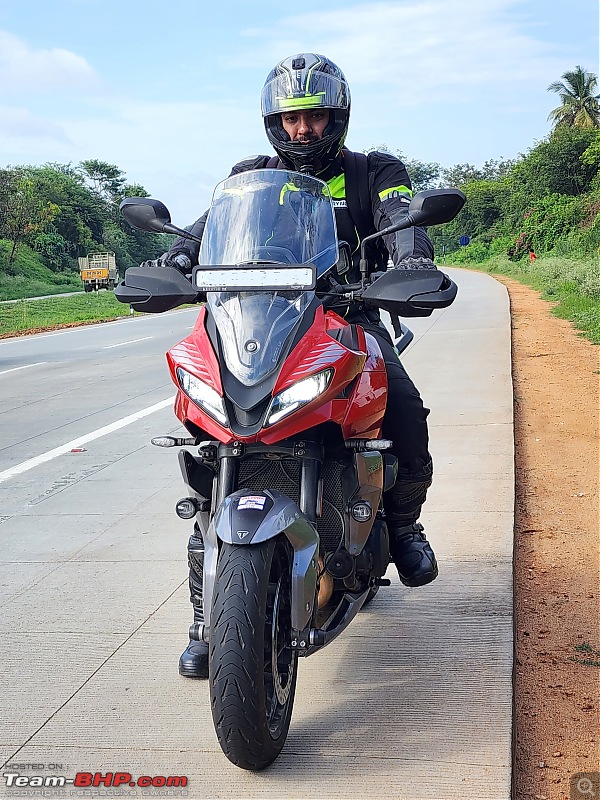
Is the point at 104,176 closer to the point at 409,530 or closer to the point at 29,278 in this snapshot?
the point at 29,278

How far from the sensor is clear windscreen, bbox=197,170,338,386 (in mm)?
3342

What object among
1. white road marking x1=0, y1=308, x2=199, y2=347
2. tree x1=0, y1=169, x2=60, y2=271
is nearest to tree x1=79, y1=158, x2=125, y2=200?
tree x1=0, y1=169, x2=60, y2=271

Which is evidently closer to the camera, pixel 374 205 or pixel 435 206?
pixel 435 206

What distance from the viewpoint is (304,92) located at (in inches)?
160

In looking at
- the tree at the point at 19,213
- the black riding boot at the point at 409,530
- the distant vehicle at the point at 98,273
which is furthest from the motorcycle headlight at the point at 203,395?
the tree at the point at 19,213

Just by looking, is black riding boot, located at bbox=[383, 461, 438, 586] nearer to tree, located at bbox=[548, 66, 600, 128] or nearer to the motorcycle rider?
the motorcycle rider

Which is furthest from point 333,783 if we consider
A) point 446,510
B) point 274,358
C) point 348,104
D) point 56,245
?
point 56,245

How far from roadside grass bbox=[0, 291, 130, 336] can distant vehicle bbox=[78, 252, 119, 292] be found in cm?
1304

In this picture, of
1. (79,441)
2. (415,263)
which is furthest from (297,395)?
(79,441)

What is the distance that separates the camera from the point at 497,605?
4773mm

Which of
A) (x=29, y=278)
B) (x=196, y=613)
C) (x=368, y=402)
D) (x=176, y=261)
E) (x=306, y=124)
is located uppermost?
(x=306, y=124)

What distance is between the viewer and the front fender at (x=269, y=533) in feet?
10.3

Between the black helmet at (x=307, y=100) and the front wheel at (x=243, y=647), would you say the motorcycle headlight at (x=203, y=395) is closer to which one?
the front wheel at (x=243, y=647)

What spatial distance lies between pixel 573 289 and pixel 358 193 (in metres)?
24.7
